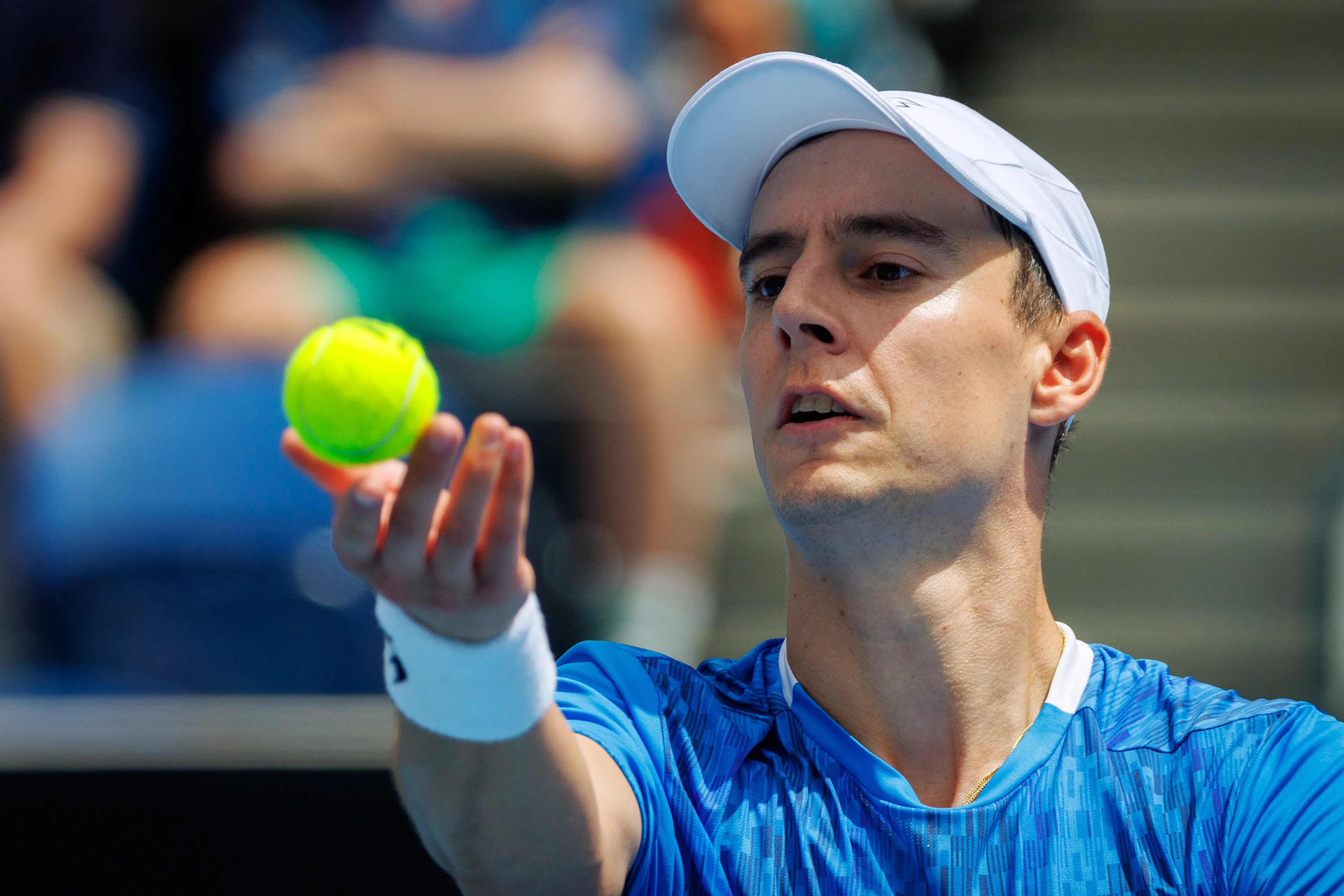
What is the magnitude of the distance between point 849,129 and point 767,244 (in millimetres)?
215

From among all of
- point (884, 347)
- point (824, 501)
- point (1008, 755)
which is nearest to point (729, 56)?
point (884, 347)

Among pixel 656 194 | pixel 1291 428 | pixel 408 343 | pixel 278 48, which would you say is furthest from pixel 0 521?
pixel 1291 428

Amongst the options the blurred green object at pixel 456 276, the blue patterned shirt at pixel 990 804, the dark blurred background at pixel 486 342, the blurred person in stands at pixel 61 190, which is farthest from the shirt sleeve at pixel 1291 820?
the blurred person in stands at pixel 61 190

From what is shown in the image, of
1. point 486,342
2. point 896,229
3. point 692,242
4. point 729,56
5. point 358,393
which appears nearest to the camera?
point 358,393

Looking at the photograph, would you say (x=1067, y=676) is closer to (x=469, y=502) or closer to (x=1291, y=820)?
(x=1291, y=820)

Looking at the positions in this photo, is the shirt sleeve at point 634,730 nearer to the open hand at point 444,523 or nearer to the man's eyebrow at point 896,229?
the open hand at point 444,523

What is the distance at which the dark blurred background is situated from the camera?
3.28m

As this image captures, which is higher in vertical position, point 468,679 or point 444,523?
Result: point 444,523

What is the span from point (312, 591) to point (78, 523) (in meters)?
0.66

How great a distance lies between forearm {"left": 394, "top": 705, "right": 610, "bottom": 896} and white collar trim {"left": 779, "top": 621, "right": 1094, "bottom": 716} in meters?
0.51

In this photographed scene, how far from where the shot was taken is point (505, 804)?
146cm

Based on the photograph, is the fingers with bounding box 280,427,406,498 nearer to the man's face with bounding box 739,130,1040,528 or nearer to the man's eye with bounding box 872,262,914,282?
the man's face with bounding box 739,130,1040,528

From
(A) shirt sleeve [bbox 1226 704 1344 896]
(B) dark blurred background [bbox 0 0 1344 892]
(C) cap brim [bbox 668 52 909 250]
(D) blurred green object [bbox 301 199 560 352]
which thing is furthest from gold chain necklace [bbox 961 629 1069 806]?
(D) blurred green object [bbox 301 199 560 352]

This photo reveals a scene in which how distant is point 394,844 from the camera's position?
314cm
